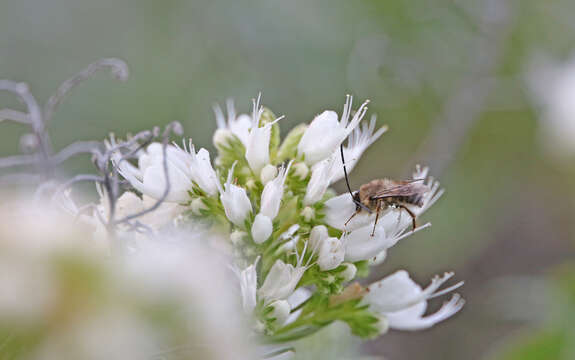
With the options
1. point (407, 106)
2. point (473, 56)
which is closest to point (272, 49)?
point (407, 106)

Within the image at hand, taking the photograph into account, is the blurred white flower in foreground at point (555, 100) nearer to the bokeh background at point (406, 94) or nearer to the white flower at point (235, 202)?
the bokeh background at point (406, 94)

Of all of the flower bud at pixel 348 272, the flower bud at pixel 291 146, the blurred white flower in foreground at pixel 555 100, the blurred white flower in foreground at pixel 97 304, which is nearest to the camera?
the blurred white flower in foreground at pixel 97 304

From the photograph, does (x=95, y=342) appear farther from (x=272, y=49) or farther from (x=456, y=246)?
(x=272, y=49)

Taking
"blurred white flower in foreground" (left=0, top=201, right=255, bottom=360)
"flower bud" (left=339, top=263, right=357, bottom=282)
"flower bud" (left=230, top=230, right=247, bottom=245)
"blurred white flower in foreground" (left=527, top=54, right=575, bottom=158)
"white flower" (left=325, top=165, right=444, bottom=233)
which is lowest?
"blurred white flower in foreground" (left=0, top=201, right=255, bottom=360)

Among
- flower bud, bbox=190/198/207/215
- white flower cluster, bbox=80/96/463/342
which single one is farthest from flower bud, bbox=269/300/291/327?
flower bud, bbox=190/198/207/215

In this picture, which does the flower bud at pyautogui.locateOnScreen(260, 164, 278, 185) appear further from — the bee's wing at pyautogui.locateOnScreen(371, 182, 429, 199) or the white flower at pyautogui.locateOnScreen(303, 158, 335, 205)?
the bee's wing at pyautogui.locateOnScreen(371, 182, 429, 199)

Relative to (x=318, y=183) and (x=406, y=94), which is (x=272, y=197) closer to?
(x=318, y=183)

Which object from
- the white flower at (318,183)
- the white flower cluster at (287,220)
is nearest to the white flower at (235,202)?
the white flower cluster at (287,220)

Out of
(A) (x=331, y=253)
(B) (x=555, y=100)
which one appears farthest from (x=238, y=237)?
(B) (x=555, y=100)
